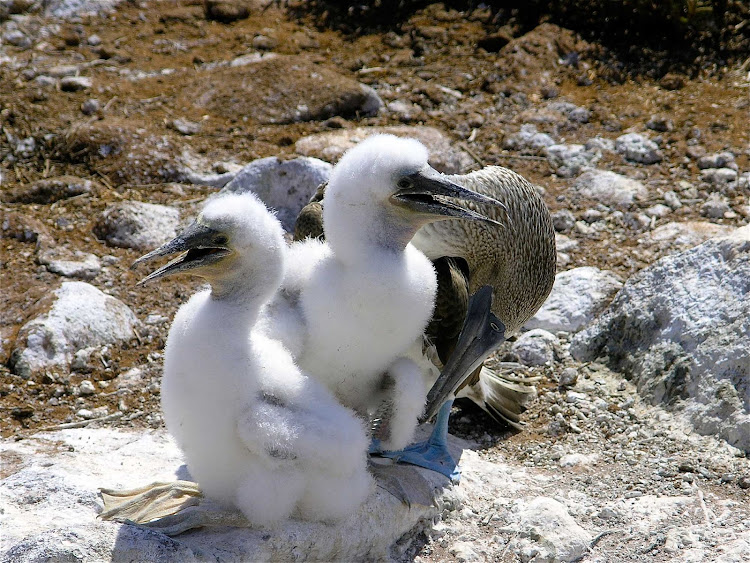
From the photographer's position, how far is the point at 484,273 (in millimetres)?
4262

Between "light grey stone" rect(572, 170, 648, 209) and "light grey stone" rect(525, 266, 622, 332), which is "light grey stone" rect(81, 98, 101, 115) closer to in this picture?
"light grey stone" rect(572, 170, 648, 209)

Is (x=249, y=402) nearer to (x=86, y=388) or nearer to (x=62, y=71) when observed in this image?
(x=86, y=388)

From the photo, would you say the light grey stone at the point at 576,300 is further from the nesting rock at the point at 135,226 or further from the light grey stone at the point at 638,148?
the nesting rock at the point at 135,226

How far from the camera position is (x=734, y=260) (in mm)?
4512

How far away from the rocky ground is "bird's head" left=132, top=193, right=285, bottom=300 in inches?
50.1

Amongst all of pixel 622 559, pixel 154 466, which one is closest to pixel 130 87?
pixel 154 466

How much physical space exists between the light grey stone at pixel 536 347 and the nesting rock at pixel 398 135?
1614 mm

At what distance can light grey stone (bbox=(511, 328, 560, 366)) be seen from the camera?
4.96 meters

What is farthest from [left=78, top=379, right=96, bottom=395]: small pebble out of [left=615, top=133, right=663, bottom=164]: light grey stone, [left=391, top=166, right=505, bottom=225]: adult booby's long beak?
[left=615, top=133, right=663, bottom=164]: light grey stone

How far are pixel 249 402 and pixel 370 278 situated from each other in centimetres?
66

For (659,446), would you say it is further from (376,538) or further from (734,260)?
(376,538)

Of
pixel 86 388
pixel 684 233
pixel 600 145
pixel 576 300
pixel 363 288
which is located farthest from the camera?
pixel 600 145

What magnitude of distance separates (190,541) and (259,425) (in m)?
0.53

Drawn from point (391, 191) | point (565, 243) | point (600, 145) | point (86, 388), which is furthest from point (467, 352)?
point (600, 145)
